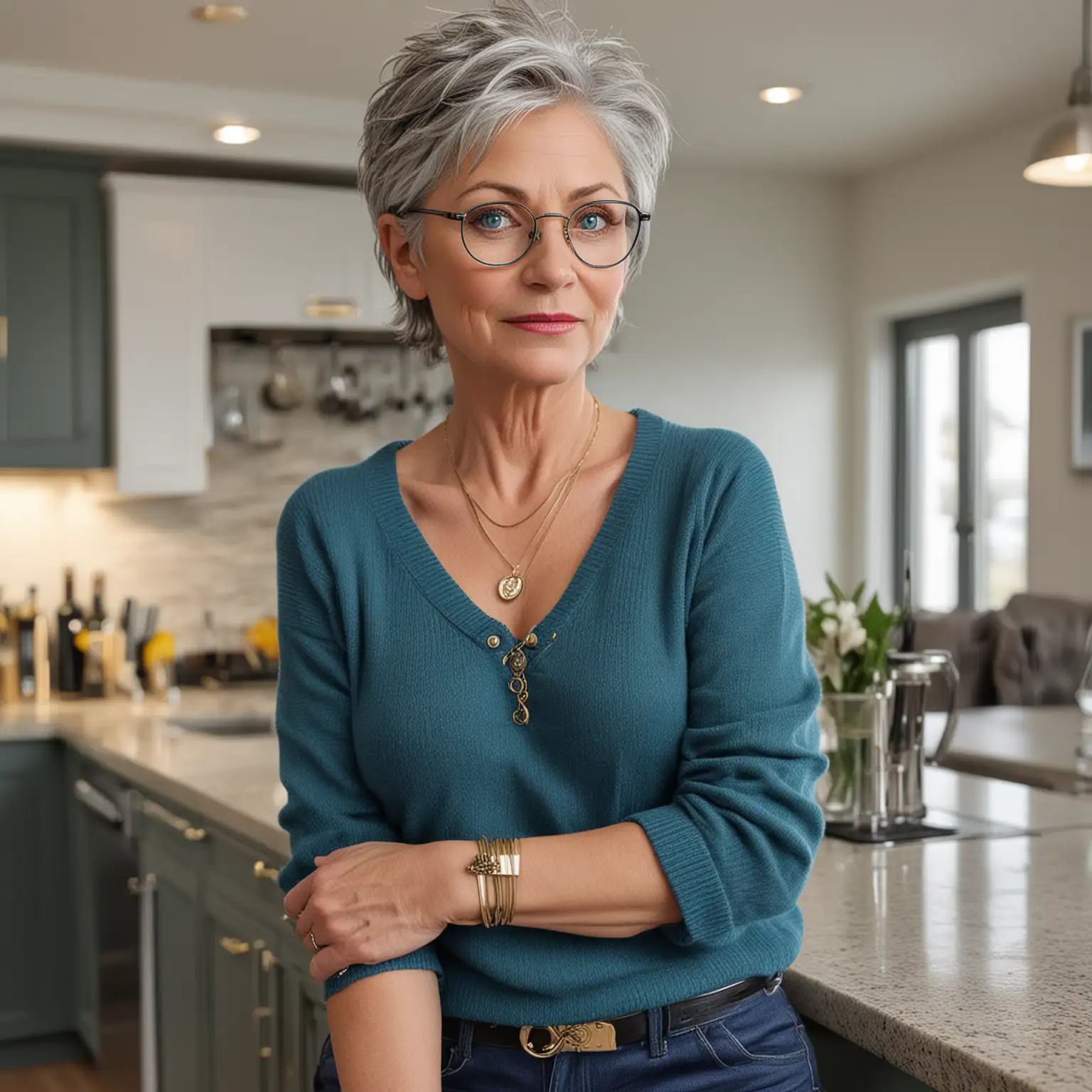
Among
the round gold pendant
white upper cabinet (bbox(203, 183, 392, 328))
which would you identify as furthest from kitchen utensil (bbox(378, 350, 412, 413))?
the round gold pendant

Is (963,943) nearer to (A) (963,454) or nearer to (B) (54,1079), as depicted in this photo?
(B) (54,1079)

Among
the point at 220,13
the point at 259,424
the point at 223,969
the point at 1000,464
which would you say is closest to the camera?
the point at 223,969

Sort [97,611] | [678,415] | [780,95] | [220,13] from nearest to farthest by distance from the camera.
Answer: [220,13] → [97,611] → [780,95] → [678,415]

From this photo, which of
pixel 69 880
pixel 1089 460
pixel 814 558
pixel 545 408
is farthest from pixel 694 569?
pixel 814 558

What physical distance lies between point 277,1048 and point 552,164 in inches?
63.6

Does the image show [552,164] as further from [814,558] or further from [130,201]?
[814,558]

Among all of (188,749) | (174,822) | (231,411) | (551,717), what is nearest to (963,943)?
(551,717)

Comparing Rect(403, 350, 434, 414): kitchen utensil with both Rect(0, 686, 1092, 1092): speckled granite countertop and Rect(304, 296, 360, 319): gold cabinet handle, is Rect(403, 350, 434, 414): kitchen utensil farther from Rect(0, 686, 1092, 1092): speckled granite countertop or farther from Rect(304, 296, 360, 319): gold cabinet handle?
Rect(0, 686, 1092, 1092): speckled granite countertop

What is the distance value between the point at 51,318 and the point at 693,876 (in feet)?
13.1

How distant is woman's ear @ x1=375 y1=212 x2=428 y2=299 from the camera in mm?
1271

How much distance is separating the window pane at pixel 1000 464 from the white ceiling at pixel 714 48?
0.93 m

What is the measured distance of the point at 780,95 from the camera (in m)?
4.86

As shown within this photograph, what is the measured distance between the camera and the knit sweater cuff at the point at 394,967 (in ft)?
3.83

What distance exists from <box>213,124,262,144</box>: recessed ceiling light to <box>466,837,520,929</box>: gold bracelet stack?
390 centimetres
